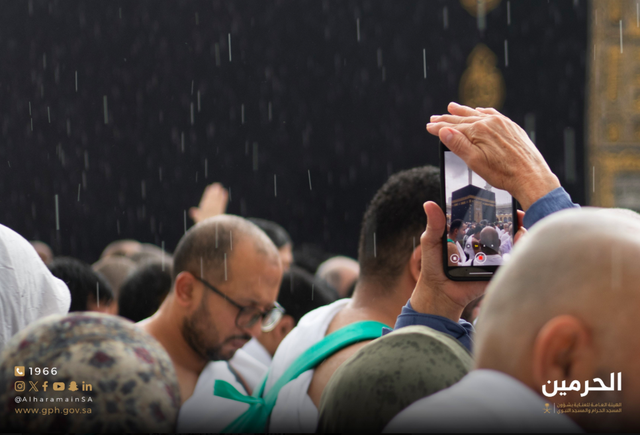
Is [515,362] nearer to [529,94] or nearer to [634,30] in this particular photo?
[529,94]

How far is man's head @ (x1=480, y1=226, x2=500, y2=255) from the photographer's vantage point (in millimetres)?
1069

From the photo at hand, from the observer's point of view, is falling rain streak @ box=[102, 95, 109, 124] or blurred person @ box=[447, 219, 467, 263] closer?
blurred person @ box=[447, 219, 467, 263]

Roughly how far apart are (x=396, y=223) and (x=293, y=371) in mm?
503

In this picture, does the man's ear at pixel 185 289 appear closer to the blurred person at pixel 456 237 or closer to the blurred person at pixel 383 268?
the blurred person at pixel 383 268

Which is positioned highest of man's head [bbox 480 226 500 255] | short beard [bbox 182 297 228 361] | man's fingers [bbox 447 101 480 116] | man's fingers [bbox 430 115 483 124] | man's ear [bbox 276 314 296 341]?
man's fingers [bbox 447 101 480 116]

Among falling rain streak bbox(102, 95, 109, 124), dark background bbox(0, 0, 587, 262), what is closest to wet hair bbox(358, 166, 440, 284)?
dark background bbox(0, 0, 587, 262)

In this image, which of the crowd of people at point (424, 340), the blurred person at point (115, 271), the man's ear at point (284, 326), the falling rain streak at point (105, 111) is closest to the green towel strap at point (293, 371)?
the crowd of people at point (424, 340)

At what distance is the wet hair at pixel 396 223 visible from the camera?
60.8 inches

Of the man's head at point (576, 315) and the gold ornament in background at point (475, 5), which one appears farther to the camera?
the gold ornament in background at point (475, 5)

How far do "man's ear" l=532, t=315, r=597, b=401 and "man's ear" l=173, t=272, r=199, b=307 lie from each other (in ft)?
5.13

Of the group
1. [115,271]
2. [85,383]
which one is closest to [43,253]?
[115,271]

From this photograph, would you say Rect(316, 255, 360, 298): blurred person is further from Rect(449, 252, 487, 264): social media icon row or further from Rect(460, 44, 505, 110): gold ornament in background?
Rect(460, 44, 505, 110): gold ornament in background

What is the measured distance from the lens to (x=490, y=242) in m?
1.07

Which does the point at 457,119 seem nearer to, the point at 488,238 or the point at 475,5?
the point at 488,238
